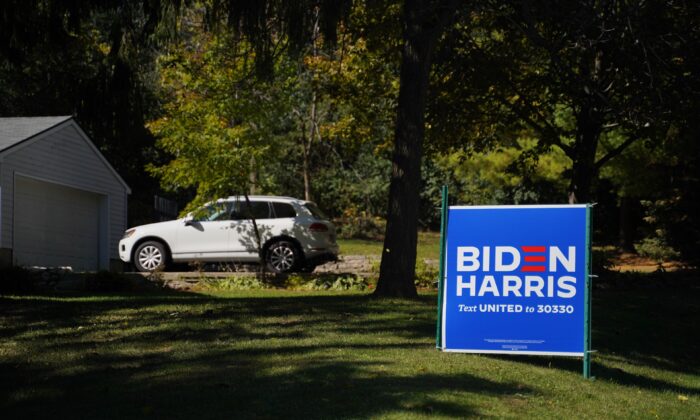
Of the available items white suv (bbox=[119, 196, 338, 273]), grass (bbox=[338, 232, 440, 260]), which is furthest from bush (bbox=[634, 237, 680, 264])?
white suv (bbox=[119, 196, 338, 273])

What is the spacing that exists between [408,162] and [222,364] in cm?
539

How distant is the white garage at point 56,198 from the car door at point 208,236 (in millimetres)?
3429

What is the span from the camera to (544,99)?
1939cm

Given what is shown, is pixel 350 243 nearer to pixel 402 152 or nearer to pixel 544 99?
pixel 544 99

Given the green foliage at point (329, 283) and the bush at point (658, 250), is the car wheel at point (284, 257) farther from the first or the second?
the bush at point (658, 250)

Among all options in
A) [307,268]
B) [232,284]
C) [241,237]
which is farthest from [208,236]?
[307,268]

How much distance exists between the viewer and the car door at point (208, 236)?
61.9 ft

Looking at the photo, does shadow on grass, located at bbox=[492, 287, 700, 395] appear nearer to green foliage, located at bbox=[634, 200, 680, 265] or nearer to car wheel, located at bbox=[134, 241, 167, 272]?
green foliage, located at bbox=[634, 200, 680, 265]

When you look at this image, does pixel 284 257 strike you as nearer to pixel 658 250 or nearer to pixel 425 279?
pixel 425 279

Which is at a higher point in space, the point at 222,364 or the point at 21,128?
the point at 21,128

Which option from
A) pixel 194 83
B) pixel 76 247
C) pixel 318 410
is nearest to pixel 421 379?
pixel 318 410

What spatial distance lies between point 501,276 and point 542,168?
18.1 metres

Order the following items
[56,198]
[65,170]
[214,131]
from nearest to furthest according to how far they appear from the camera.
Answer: [214,131]
[65,170]
[56,198]

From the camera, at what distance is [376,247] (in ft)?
94.9
